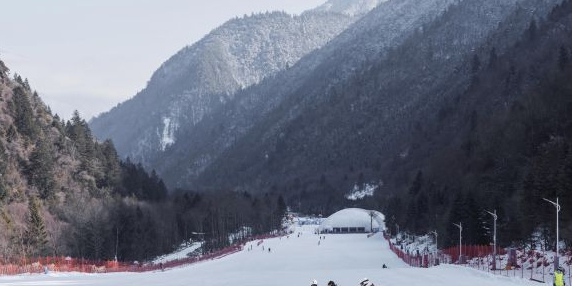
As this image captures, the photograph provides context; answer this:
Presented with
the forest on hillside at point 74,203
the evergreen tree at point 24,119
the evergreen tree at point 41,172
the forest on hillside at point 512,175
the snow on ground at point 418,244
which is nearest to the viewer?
the forest on hillside at point 512,175

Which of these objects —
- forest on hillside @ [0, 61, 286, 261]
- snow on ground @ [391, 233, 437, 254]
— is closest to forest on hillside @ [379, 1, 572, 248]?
snow on ground @ [391, 233, 437, 254]

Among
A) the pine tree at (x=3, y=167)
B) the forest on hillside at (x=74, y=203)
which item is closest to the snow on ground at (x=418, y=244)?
the forest on hillside at (x=74, y=203)

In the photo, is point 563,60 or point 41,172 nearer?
point 41,172

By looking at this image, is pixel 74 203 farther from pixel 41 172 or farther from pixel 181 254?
pixel 181 254

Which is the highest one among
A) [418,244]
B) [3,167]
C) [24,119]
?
[24,119]

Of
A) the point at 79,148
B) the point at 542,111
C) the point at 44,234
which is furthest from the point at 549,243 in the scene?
the point at 79,148

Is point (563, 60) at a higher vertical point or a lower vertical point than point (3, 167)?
higher

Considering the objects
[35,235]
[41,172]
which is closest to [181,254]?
[41,172]

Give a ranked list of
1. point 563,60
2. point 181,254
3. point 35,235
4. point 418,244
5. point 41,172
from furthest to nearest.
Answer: point 563,60 → point 181,254 → point 41,172 → point 418,244 → point 35,235

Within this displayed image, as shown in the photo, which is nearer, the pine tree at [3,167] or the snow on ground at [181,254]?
the pine tree at [3,167]

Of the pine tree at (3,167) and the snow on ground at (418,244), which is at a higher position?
the pine tree at (3,167)

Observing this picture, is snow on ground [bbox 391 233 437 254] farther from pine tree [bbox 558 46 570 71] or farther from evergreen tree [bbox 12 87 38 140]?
evergreen tree [bbox 12 87 38 140]

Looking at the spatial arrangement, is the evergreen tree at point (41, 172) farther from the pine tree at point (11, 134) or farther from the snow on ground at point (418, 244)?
the snow on ground at point (418, 244)

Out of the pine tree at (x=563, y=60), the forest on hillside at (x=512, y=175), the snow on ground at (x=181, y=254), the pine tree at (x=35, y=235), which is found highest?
the pine tree at (x=563, y=60)
